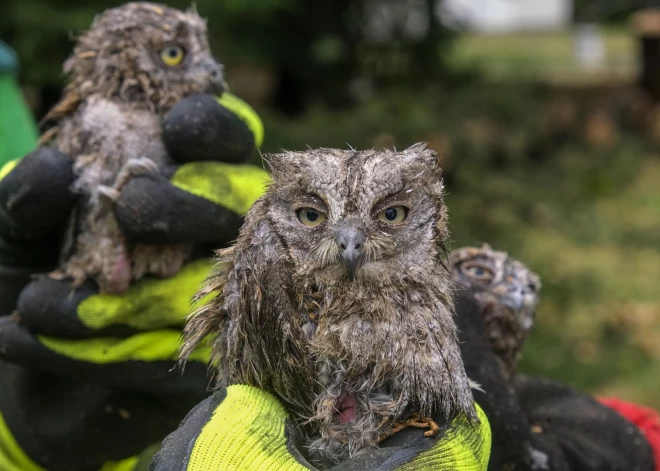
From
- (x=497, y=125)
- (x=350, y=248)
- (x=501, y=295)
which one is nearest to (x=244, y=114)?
(x=501, y=295)

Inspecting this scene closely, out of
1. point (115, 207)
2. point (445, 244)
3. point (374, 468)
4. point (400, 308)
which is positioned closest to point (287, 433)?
point (374, 468)

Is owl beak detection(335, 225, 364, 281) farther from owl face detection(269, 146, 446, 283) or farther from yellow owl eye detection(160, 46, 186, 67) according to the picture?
yellow owl eye detection(160, 46, 186, 67)

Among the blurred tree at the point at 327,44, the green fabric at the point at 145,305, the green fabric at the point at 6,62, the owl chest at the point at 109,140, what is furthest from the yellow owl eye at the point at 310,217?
the blurred tree at the point at 327,44

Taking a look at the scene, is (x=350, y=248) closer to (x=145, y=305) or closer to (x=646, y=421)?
(x=145, y=305)

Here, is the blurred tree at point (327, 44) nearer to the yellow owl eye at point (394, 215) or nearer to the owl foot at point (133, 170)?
the owl foot at point (133, 170)

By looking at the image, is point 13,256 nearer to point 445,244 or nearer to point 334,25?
point 445,244
